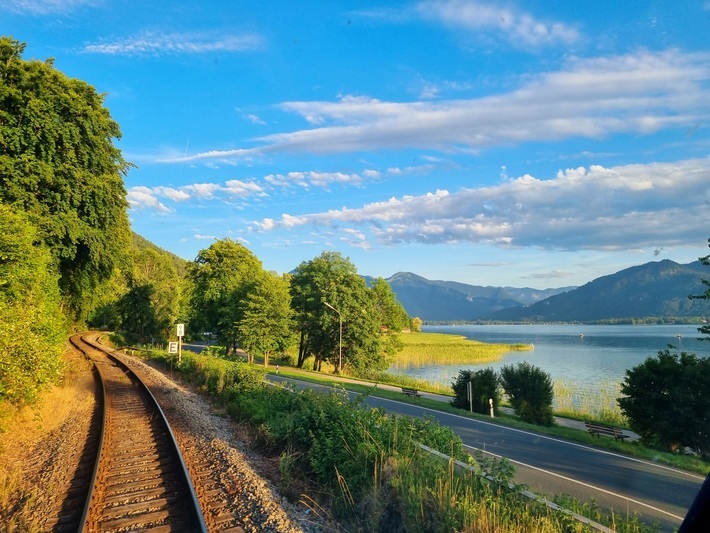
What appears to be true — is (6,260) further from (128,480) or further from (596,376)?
(596,376)

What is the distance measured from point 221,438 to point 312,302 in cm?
4173

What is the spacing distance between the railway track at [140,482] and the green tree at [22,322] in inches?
85.2

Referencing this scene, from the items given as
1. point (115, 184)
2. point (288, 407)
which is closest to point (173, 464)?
point (288, 407)

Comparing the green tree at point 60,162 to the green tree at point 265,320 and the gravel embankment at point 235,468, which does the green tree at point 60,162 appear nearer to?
the gravel embankment at point 235,468

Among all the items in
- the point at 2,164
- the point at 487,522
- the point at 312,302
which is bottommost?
the point at 487,522

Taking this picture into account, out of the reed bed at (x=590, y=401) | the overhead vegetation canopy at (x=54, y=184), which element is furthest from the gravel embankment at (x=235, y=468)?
the reed bed at (x=590, y=401)

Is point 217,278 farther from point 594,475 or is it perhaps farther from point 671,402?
point 594,475

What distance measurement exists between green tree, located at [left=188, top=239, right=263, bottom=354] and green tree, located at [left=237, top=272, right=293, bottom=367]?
22.9 ft

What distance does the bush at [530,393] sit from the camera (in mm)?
24094

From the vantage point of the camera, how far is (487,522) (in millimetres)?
5090

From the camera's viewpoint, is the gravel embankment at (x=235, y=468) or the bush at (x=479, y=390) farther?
the bush at (x=479, y=390)

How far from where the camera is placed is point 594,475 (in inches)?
474

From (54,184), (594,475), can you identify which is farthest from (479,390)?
(54,184)

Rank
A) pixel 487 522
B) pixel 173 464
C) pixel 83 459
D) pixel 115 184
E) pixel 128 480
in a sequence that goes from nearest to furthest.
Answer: pixel 487 522, pixel 128 480, pixel 173 464, pixel 83 459, pixel 115 184
